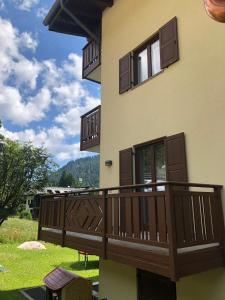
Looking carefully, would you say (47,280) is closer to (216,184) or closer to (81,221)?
(81,221)

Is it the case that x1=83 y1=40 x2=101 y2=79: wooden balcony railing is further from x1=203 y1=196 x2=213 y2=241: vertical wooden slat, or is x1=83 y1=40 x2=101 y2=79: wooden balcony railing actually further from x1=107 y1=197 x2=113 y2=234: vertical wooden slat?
x1=203 y1=196 x2=213 y2=241: vertical wooden slat

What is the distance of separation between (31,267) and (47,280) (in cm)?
679

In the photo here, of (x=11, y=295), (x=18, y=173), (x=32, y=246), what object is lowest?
(x=11, y=295)

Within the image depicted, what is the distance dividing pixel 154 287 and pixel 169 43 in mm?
5816

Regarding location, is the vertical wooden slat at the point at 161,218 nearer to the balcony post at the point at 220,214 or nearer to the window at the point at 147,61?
the balcony post at the point at 220,214

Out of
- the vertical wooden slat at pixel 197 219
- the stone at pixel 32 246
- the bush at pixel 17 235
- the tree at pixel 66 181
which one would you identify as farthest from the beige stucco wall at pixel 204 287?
the tree at pixel 66 181

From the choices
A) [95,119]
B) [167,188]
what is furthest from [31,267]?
[167,188]

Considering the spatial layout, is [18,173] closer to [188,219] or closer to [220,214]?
[220,214]

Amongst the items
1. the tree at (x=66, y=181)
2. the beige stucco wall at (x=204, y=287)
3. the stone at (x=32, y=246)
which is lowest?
the stone at (x=32, y=246)

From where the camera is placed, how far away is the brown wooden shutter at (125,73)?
834cm

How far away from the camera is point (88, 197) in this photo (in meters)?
6.61

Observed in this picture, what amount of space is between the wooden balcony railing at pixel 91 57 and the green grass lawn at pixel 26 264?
8.61 m

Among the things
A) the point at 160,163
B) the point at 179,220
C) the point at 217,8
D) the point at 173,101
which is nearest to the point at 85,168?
the point at 160,163

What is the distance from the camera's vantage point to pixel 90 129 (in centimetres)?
1023
